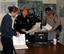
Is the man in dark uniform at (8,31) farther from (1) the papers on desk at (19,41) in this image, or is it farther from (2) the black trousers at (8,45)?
(1) the papers on desk at (19,41)

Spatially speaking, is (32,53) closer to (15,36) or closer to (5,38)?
(15,36)

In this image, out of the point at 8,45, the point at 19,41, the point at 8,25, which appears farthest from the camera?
the point at 8,45

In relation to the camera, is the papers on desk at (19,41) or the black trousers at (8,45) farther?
the black trousers at (8,45)

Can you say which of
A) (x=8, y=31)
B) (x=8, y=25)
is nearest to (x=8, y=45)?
(x=8, y=31)

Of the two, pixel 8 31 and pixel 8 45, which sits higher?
pixel 8 31

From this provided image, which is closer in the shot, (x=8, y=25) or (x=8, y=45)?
(x=8, y=25)

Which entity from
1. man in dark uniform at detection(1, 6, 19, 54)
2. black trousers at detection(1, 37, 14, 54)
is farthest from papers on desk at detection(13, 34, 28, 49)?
black trousers at detection(1, 37, 14, 54)

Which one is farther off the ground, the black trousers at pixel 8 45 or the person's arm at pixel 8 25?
the person's arm at pixel 8 25

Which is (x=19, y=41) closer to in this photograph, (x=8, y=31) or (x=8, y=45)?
(x=8, y=31)

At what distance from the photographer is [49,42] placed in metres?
3.79

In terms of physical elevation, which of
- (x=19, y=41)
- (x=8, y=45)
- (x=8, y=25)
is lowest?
(x=8, y=45)

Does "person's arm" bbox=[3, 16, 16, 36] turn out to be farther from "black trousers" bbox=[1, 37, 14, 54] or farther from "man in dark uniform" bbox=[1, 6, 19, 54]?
"black trousers" bbox=[1, 37, 14, 54]

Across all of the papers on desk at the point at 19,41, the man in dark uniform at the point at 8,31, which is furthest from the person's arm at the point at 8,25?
the papers on desk at the point at 19,41

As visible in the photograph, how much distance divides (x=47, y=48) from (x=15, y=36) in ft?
1.96
